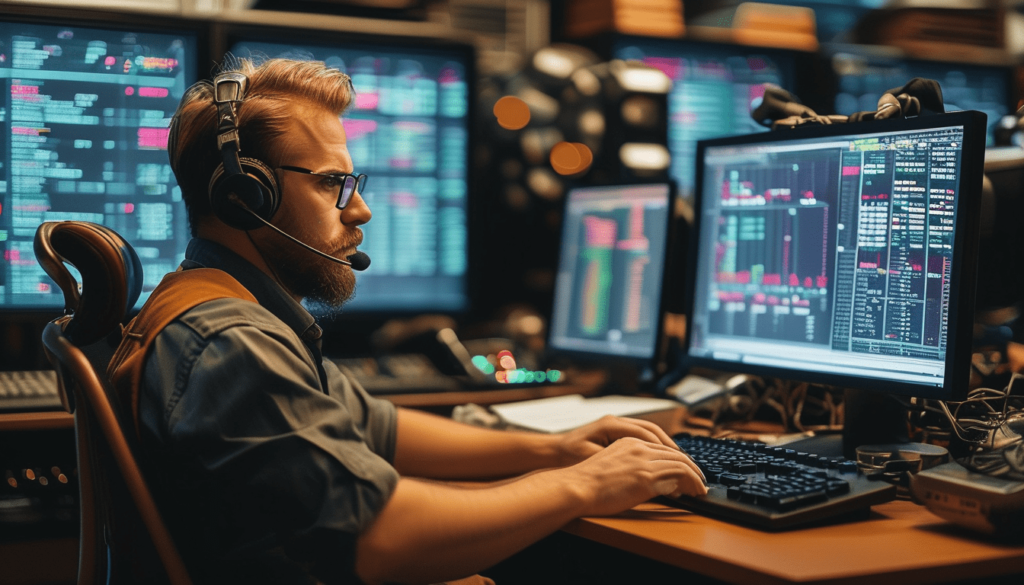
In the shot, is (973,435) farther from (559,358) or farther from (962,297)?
(559,358)

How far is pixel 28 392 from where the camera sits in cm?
147

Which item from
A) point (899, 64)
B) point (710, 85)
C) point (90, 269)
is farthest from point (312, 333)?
point (899, 64)

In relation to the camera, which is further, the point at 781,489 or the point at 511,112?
the point at 511,112

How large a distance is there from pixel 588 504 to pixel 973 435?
574 millimetres

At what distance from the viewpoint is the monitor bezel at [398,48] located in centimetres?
175

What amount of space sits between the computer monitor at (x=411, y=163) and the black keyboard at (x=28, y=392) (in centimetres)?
57

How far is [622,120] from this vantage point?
2277mm

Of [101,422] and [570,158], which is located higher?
[570,158]

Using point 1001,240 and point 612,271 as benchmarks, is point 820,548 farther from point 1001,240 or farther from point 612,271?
point 612,271

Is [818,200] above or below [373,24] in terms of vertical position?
below

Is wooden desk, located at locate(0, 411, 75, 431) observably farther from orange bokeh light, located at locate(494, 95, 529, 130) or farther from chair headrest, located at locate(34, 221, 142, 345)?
orange bokeh light, located at locate(494, 95, 529, 130)

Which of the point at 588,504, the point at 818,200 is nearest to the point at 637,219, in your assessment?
the point at 818,200

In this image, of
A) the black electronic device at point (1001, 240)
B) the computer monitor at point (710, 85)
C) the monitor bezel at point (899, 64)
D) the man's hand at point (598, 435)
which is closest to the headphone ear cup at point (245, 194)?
the man's hand at point (598, 435)

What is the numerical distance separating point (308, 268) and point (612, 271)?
771 millimetres
